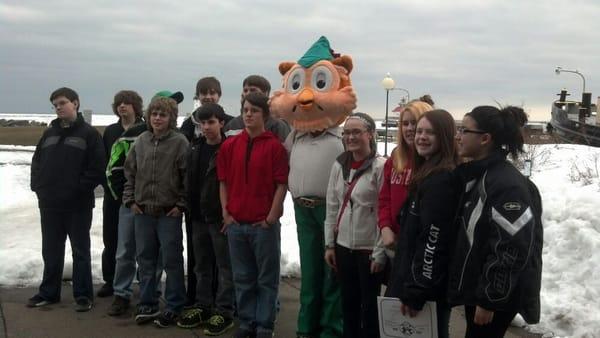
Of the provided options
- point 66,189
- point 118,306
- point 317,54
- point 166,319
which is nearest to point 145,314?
point 166,319

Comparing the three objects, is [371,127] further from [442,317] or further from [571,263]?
[571,263]

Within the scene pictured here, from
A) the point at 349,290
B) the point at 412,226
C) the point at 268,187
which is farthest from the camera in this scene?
the point at 268,187

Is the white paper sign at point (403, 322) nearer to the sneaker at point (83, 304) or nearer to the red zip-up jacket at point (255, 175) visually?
the red zip-up jacket at point (255, 175)

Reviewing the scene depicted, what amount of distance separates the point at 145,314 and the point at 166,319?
0.21 metres

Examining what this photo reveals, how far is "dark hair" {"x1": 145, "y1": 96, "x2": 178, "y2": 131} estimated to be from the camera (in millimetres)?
4945

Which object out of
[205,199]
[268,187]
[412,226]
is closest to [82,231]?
[205,199]

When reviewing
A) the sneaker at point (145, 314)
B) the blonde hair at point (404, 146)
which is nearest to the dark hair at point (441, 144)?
the blonde hair at point (404, 146)

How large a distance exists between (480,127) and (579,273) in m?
3.23

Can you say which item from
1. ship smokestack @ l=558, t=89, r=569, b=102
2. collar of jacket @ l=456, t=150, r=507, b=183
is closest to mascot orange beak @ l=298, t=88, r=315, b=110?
collar of jacket @ l=456, t=150, r=507, b=183

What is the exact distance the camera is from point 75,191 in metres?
5.26

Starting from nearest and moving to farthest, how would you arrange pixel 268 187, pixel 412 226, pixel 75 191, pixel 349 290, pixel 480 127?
pixel 480 127 < pixel 412 226 < pixel 349 290 < pixel 268 187 < pixel 75 191

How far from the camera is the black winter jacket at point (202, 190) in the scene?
4699 mm

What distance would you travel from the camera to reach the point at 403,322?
314cm

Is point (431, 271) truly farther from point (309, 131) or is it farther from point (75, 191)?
point (75, 191)
